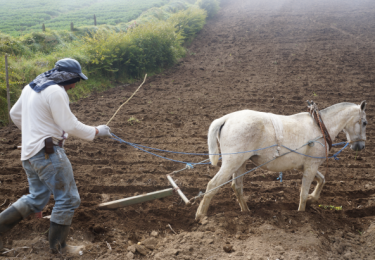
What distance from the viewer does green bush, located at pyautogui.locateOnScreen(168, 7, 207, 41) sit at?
20016mm

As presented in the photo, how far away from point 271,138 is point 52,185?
10.1 ft

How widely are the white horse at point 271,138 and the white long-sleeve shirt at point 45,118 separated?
199cm

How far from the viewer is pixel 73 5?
33.6m

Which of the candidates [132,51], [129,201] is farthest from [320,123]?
[132,51]

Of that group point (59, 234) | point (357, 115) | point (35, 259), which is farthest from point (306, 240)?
point (35, 259)

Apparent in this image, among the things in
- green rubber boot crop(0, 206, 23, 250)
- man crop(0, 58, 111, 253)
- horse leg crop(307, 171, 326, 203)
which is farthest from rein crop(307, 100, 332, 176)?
green rubber boot crop(0, 206, 23, 250)

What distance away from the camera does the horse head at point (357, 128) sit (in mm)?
4727

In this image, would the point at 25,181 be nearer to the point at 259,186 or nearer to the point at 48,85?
the point at 48,85

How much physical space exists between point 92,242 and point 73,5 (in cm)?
3612

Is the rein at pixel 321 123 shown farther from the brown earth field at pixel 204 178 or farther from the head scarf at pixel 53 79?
the head scarf at pixel 53 79

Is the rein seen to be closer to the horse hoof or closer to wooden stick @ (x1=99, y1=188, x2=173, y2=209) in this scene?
the horse hoof

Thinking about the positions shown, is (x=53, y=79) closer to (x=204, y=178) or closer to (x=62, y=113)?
(x=62, y=113)

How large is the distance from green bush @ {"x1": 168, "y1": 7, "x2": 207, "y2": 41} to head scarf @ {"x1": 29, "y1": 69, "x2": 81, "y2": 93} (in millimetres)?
16921

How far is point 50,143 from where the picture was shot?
10.3 feet
